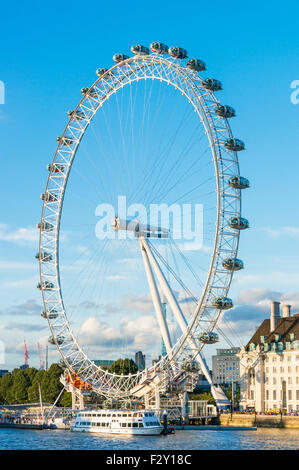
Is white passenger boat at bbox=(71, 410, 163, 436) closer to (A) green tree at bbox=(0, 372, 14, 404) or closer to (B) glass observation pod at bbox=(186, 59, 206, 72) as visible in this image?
(B) glass observation pod at bbox=(186, 59, 206, 72)

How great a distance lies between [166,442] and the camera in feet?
206

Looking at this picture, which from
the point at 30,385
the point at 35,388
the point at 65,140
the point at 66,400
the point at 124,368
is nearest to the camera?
the point at 65,140

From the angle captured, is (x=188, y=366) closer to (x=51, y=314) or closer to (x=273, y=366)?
(x=51, y=314)

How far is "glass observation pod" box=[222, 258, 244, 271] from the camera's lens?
7262 cm

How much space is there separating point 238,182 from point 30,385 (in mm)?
85972

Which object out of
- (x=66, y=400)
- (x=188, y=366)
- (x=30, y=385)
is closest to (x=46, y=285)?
(x=188, y=366)

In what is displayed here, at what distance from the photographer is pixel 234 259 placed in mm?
73188

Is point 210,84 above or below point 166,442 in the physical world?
above

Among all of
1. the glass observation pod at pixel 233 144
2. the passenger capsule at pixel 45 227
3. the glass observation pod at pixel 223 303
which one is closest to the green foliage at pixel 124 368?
the passenger capsule at pixel 45 227

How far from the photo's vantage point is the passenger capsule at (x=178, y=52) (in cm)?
7244

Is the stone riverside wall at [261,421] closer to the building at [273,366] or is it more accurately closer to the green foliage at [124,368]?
the building at [273,366]

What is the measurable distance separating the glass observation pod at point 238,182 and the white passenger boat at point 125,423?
74.8 ft

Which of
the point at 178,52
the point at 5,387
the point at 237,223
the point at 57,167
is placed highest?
the point at 178,52

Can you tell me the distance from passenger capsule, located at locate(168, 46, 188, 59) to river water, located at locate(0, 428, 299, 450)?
3472 centimetres
